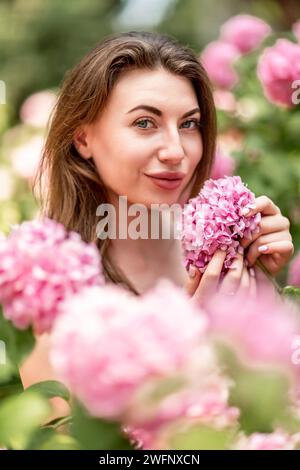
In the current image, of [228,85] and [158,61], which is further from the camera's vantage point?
[228,85]

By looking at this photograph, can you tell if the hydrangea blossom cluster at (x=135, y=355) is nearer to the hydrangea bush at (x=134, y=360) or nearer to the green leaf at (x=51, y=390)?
the hydrangea bush at (x=134, y=360)

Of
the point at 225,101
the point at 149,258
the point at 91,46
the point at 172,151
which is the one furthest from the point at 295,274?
the point at 91,46

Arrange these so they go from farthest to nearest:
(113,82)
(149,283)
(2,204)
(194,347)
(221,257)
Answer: (2,204), (149,283), (113,82), (221,257), (194,347)

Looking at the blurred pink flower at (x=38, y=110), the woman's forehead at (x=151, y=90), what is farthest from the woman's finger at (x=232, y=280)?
the blurred pink flower at (x=38, y=110)

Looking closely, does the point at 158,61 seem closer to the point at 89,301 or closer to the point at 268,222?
the point at 268,222

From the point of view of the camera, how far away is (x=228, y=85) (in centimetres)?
286

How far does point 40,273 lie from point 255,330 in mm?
241

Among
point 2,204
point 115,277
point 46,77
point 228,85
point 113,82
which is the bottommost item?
point 115,277

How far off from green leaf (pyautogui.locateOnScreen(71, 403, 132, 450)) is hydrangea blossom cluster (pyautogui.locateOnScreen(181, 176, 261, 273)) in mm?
523

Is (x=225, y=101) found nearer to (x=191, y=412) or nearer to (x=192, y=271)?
(x=192, y=271)

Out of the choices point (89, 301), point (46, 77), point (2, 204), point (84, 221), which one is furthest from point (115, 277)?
point (46, 77)

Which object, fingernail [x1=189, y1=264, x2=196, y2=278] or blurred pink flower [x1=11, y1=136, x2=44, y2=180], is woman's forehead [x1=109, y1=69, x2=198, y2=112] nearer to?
fingernail [x1=189, y1=264, x2=196, y2=278]

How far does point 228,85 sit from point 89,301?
2319mm

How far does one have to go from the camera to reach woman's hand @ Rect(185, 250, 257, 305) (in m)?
1.20
